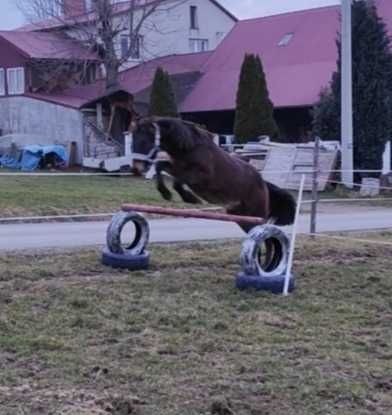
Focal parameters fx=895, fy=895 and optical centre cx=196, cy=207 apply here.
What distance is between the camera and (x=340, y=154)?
89.9ft

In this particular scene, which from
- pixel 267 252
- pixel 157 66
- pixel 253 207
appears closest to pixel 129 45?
pixel 157 66

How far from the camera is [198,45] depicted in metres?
51.7

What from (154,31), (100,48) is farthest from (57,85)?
(154,31)

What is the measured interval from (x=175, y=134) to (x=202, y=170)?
1.91 feet

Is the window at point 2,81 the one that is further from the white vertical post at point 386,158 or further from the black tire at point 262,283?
the black tire at point 262,283

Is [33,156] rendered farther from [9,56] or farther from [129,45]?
[9,56]

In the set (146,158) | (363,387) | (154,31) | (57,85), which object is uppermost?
(154,31)

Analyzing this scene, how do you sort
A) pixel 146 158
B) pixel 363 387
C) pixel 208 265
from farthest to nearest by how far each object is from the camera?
pixel 208 265, pixel 146 158, pixel 363 387

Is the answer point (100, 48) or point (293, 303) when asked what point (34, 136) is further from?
point (293, 303)

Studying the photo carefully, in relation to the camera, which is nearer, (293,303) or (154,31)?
(293,303)

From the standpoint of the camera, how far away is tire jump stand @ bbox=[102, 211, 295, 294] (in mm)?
9094

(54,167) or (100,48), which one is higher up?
(100,48)

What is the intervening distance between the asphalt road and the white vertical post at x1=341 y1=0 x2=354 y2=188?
700 cm

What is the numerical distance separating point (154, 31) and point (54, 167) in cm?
1467
